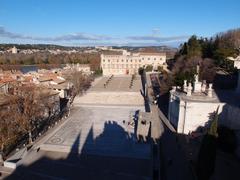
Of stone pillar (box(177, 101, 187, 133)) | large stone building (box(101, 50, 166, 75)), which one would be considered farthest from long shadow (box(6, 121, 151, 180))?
large stone building (box(101, 50, 166, 75))

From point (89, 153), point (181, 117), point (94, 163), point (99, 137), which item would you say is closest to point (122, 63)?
point (181, 117)

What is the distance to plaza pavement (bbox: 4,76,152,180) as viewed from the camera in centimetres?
1126

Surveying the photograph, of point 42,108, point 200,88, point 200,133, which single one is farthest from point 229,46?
point 42,108

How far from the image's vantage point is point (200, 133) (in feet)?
52.6

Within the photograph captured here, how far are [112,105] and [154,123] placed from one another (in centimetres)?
788

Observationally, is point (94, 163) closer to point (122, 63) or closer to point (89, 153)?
point (89, 153)

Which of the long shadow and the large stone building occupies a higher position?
the large stone building

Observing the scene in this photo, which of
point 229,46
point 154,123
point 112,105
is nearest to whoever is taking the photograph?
point 154,123

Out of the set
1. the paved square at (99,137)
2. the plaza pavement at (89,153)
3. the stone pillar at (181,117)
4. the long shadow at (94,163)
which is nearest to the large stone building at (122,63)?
the paved square at (99,137)

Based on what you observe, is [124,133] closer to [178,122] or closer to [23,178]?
[178,122]

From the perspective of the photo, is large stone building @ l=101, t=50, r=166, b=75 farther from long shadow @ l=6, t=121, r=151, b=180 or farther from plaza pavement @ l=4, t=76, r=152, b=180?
long shadow @ l=6, t=121, r=151, b=180

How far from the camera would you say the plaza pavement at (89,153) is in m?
11.3

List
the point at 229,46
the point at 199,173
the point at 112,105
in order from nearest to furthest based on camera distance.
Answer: the point at 199,173, the point at 112,105, the point at 229,46

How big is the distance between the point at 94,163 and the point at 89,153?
3.82ft
